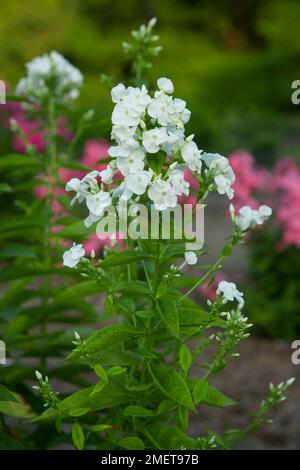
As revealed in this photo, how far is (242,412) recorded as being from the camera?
136 inches

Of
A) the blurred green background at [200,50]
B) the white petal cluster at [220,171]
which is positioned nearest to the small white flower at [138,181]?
the white petal cluster at [220,171]

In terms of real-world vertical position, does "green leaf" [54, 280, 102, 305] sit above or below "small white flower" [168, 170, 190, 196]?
below

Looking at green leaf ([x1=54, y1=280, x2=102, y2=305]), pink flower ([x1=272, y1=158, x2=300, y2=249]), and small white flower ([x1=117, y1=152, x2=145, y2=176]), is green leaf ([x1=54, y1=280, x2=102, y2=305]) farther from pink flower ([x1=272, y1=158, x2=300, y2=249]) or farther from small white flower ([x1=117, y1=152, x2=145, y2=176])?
pink flower ([x1=272, y1=158, x2=300, y2=249])

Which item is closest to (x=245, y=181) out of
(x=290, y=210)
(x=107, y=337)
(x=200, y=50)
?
(x=290, y=210)

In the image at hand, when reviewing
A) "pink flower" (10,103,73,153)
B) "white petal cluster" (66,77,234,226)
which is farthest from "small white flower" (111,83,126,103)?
"pink flower" (10,103,73,153)

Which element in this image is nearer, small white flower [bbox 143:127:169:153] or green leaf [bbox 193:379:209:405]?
small white flower [bbox 143:127:169:153]

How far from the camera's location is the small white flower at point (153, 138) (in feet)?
5.27

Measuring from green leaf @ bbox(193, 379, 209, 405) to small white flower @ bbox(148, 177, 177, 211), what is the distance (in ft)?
1.27

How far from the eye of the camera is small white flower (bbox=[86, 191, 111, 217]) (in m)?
1.63

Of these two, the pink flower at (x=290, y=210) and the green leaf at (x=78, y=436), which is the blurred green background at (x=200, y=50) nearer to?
the pink flower at (x=290, y=210)

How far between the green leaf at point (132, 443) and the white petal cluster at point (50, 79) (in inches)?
48.4

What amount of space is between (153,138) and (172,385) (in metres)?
0.51

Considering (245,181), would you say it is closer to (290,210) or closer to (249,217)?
(290,210)
